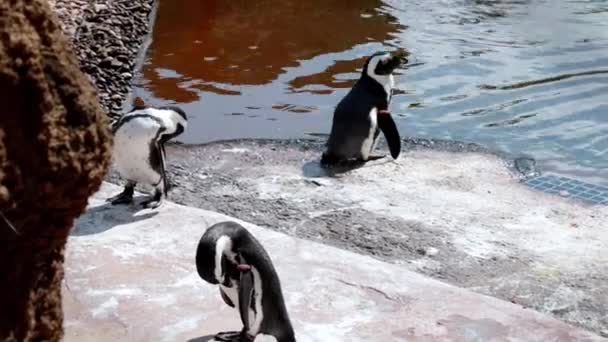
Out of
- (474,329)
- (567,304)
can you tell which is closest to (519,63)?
(567,304)

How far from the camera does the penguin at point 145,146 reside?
5.07m

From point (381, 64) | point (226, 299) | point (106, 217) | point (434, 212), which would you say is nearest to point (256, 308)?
point (226, 299)

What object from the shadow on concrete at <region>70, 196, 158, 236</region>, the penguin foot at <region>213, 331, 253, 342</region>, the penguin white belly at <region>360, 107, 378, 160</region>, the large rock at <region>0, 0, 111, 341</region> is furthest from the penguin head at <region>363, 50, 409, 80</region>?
the large rock at <region>0, 0, 111, 341</region>

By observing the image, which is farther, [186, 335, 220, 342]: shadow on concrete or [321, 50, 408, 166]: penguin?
[321, 50, 408, 166]: penguin

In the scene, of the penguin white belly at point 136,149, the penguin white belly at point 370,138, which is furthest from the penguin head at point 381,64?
the penguin white belly at point 136,149

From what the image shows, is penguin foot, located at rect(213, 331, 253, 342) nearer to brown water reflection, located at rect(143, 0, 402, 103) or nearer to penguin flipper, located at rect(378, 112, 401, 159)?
penguin flipper, located at rect(378, 112, 401, 159)

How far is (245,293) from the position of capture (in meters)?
3.45

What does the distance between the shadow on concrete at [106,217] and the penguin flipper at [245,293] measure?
1422 mm

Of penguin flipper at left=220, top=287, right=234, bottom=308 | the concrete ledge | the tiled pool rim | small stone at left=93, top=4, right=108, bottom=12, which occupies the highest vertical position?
penguin flipper at left=220, top=287, right=234, bottom=308

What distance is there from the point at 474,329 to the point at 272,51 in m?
6.10

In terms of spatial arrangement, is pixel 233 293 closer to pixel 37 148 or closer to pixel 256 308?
pixel 256 308

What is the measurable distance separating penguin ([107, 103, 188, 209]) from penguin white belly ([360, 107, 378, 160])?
190 cm

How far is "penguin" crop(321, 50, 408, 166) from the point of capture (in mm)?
6648

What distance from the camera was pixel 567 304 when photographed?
14.6 ft
